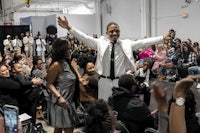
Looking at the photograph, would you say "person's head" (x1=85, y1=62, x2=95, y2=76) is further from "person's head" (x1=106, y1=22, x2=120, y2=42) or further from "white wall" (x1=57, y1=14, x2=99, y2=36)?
"white wall" (x1=57, y1=14, x2=99, y2=36)

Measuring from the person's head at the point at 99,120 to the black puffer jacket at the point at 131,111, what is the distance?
1401mm

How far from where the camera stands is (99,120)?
1.53 m

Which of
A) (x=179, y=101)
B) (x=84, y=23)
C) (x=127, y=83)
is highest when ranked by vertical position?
(x=84, y=23)

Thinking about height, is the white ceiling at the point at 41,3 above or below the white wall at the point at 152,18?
above

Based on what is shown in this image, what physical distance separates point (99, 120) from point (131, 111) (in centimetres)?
148

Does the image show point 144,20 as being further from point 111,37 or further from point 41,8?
point 41,8

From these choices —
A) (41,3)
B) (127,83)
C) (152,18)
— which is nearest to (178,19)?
(152,18)

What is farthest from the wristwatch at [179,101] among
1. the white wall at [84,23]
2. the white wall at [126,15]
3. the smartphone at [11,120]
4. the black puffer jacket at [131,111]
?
the white wall at [84,23]

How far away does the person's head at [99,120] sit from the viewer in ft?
4.94

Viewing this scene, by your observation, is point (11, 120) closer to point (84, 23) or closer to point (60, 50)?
point (60, 50)

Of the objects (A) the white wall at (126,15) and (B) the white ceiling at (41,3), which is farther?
(B) the white ceiling at (41,3)

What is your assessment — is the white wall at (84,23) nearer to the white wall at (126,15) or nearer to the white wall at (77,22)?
the white wall at (77,22)

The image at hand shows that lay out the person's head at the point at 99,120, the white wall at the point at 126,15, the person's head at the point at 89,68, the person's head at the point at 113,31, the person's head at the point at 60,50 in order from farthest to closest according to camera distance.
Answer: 1. the white wall at the point at 126,15
2. the person's head at the point at 89,68
3. the person's head at the point at 113,31
4. the person's head at the point at 60,50
5. the person's head at the point at 99,120

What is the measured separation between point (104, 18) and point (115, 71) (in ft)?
45.2
